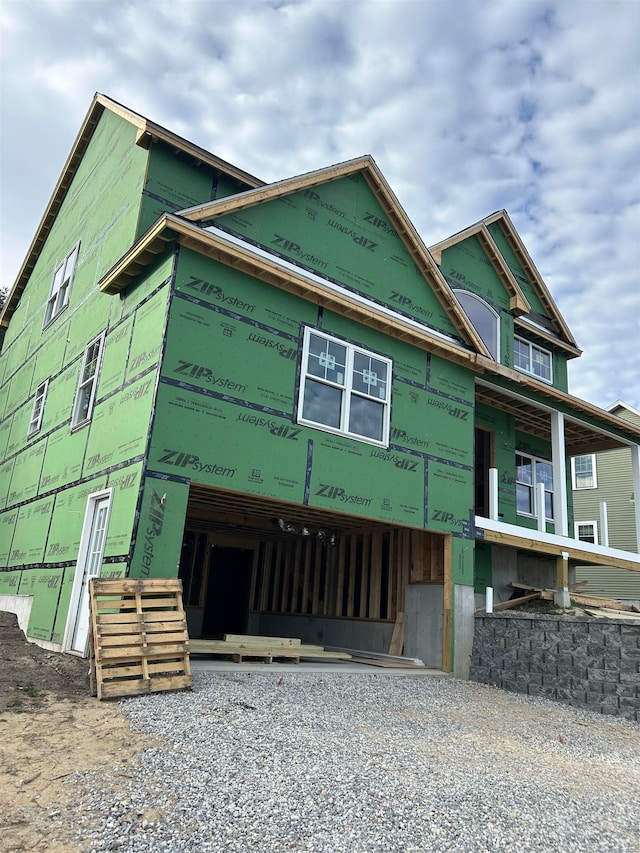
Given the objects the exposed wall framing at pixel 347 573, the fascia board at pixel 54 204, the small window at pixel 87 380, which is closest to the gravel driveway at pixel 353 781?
the exposed wall framing at pixel 347 573

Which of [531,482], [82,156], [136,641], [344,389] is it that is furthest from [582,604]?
[82,156]

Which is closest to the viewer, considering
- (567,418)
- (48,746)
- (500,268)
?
(48,746)

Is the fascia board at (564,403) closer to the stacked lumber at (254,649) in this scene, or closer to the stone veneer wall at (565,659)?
the stone veneer wall at (565,659)

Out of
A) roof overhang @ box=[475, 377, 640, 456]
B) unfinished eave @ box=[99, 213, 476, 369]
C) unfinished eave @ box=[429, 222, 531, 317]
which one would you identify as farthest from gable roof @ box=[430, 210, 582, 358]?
unfinished eave @ box=[99, 213, 476, 369]

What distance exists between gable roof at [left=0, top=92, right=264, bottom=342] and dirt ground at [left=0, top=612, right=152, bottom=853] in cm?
861

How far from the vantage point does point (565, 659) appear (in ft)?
32.4

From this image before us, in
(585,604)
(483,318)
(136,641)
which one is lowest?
(136,641)

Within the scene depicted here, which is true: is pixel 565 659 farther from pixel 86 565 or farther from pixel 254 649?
pixel 86 565

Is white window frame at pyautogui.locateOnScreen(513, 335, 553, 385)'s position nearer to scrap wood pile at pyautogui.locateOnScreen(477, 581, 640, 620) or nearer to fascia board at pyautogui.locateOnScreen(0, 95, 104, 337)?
scrap wood pile at pyautogui.locateOnScreen(477, 581, 640, 620)

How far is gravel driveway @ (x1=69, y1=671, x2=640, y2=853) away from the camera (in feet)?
12.5

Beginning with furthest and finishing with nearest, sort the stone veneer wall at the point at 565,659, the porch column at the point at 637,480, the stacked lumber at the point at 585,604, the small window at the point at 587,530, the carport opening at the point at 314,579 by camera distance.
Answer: the small window at the point at 587,530 → the porch column at the point at 637,480 → the stacked lumber at the point at 585,604 → the carport opening at the point at 314,579 → the stone veneer wall at the point at 565,659

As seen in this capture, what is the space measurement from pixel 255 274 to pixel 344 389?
8.06ft

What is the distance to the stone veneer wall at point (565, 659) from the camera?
916 cm

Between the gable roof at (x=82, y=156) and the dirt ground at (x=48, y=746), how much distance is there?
8611 mm
